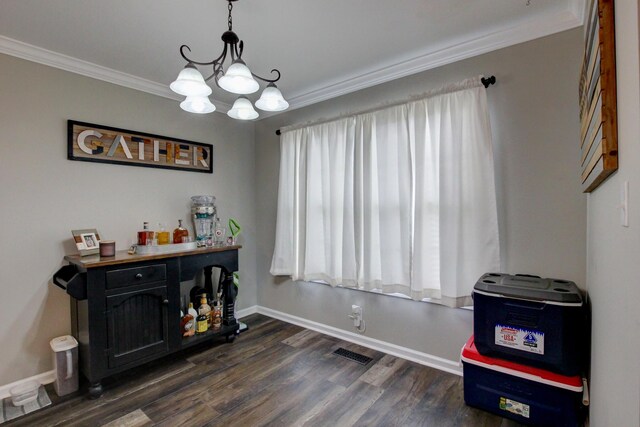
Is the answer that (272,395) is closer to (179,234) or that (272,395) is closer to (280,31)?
(179,234)

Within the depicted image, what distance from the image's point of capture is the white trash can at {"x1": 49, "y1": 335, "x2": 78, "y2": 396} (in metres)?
2.11

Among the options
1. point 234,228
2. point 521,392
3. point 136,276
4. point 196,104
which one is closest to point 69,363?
point 136,276

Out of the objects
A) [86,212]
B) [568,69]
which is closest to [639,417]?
[568,69]

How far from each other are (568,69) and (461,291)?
1612 millimetres

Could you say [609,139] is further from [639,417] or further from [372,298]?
[372,298]

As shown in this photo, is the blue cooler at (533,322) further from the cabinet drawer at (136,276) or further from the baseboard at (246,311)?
the baseboard at (246,311)

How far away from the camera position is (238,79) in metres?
1.60

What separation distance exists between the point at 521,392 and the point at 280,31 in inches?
108

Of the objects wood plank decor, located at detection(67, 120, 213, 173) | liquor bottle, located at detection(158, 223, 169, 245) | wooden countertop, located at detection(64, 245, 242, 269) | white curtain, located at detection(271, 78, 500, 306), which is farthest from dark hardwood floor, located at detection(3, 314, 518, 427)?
wood plank decor, located at detection(67, 120, 213, 173)

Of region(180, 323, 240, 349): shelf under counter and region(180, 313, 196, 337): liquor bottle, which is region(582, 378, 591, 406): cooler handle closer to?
region(180, 323, 240, 349): shelf under counter

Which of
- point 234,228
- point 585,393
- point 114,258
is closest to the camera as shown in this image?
point 585,393

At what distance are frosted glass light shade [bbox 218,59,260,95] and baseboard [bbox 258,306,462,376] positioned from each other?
2.35 metres

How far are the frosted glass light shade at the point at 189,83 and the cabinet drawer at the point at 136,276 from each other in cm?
140

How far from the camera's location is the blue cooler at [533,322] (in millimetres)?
1626
